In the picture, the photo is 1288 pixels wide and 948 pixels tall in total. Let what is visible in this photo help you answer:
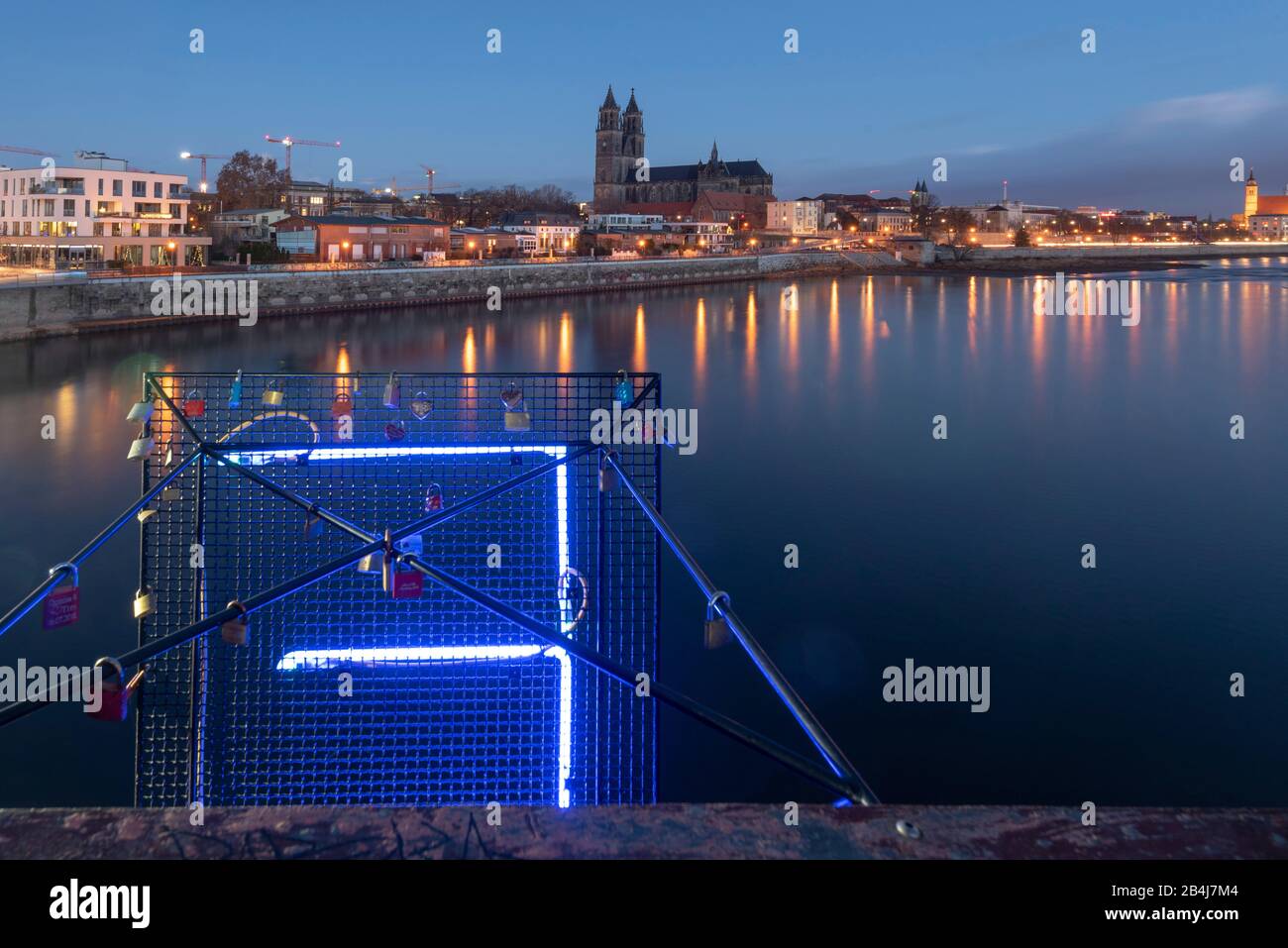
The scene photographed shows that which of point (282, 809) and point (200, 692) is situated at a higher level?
point (282, 809)

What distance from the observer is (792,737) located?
4.27 metres

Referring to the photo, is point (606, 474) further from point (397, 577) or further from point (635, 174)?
point (635, 174)

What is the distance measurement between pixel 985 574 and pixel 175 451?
4.62m

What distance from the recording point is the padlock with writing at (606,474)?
8.06ft

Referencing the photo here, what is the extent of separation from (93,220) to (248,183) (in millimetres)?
22440

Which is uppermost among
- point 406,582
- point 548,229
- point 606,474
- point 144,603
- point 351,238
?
point 548,229

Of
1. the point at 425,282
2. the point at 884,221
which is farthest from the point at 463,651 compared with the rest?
the point at 884,221

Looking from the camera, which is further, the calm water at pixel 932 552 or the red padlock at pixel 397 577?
the calm water at pixel 932 552

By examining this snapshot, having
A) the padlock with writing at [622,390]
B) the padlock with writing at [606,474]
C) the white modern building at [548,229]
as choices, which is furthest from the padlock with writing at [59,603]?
the white modern building at [548,229]

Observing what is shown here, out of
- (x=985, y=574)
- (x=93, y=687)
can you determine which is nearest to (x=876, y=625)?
(x=985, y=574)

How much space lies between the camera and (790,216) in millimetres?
62844

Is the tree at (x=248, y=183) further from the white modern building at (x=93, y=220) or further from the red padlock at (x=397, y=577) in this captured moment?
the red padlock at (x=397, y=577)

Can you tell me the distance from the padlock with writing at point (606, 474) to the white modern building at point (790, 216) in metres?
61.8

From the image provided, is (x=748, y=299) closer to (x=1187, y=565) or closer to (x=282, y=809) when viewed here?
(x=1187, y=565)
